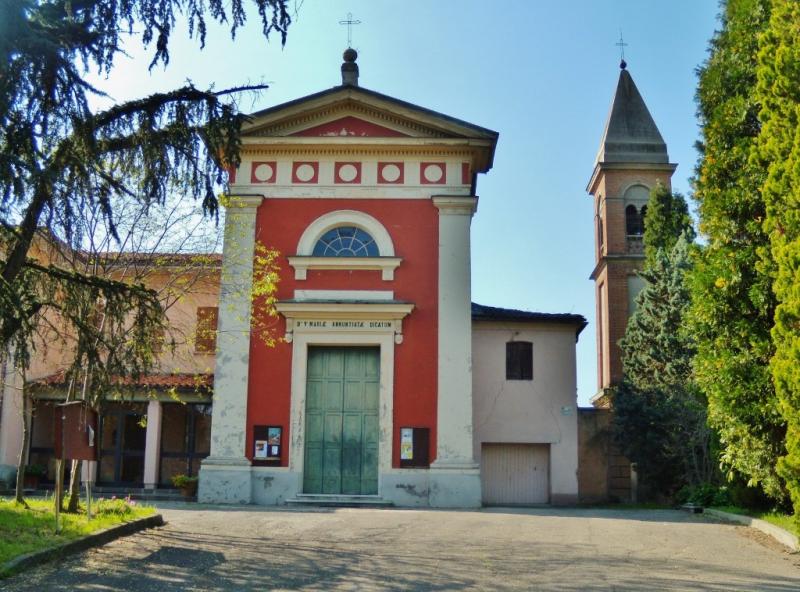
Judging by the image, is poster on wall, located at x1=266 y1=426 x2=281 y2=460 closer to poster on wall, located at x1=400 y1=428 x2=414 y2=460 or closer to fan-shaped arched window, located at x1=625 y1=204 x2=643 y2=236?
poster on wall, located at x1=400 y1=428 x2=414 y2=460

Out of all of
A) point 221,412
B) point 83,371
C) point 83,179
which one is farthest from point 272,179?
point 83,179

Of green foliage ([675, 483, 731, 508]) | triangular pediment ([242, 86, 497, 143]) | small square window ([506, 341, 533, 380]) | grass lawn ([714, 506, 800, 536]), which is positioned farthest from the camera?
small square window ([506, 341, 533, 380])

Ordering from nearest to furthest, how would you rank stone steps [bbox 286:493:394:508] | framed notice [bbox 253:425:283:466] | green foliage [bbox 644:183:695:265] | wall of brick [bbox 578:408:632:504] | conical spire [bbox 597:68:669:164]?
stone steps [bbox 286:493:394:508] → framed notice [bbox 253:425:283:466] → wall of brick [bbox 578:408:632:504] → green foliage [bbox 644:183:695:265] → conical spire [bbox 597:68:669:164]

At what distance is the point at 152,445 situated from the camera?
23.9 metres

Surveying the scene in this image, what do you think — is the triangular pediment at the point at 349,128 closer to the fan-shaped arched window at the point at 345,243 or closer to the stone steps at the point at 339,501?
the fan-shaped arched window at the point at 345,243

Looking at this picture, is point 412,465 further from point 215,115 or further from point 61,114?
point 61,114

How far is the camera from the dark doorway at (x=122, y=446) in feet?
80.0

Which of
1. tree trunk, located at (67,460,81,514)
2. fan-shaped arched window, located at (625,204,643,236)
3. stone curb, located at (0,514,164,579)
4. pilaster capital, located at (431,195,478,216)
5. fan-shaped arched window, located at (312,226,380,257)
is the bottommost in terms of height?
stone curb, located at (0,514,164,579)

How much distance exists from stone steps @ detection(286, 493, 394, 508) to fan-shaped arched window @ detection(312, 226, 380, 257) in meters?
5.56

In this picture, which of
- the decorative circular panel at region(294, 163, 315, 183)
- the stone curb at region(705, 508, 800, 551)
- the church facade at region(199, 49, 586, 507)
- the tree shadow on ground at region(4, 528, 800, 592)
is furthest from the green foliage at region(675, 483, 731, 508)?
the decorative circular panel at region(294, 163, 315, 183)

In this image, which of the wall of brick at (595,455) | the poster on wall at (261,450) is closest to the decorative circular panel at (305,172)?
the poster on wall at (261,450)

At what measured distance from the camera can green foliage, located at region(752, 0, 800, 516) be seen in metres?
10.3

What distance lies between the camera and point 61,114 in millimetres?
8648

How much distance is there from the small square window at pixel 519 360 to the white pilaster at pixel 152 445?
32.7 ft
